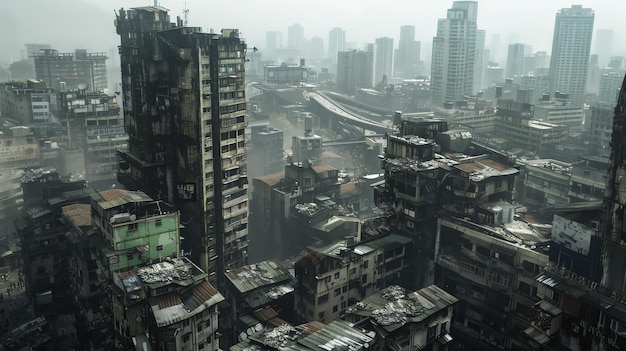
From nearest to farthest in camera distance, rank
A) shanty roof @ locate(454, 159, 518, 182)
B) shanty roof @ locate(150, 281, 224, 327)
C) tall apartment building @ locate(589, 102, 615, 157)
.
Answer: shanty roof @ locate(150, 281, 224, 327) < shanty roof @ locate(454, 159, 518, 182) < tall apartment building @ locate(589, 102, 615, 157)

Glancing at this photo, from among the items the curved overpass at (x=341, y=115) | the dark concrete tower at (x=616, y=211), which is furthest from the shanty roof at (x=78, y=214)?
the curved overpass at (x=341, y=115)

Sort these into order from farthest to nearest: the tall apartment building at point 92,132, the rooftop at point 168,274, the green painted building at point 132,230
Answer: the tall apartment building at point 92,132 < the green painted building at point 132,230 < the rooftop at point 168,274

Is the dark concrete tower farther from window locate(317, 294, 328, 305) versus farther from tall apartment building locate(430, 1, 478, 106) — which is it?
tall apartment building locate(430, 1, 478, 106)

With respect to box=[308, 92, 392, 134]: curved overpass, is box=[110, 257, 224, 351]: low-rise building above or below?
below

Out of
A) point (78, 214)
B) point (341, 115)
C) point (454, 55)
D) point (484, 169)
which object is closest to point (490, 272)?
point (484, 169)

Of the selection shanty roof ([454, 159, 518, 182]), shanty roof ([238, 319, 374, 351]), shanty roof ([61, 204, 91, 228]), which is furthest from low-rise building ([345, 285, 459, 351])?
shanty roof ([61, 204, 91, 228])

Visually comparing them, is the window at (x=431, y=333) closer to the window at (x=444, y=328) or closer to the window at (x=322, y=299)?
the window at (x=444, y=328)

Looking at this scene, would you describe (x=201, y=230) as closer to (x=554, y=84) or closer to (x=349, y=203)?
(x=349, y=203)
